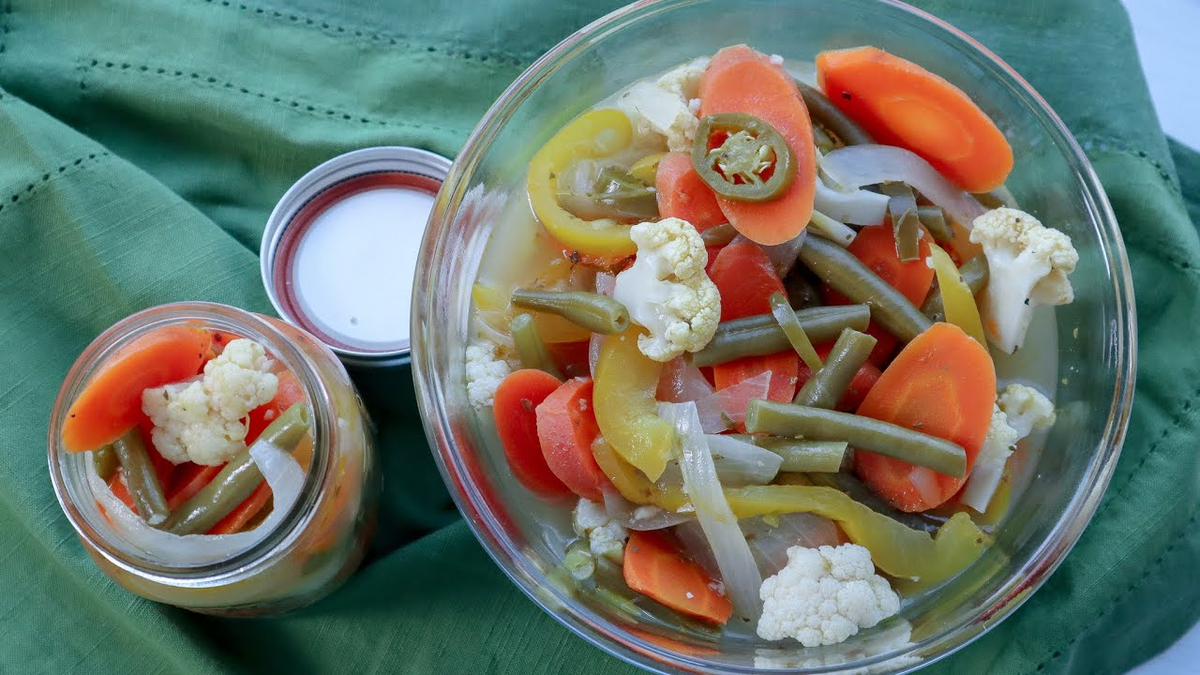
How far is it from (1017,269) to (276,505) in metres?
1.34

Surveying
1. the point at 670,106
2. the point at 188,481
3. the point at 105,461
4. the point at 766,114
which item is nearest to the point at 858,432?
the point at 766,114

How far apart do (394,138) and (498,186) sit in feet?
1.76

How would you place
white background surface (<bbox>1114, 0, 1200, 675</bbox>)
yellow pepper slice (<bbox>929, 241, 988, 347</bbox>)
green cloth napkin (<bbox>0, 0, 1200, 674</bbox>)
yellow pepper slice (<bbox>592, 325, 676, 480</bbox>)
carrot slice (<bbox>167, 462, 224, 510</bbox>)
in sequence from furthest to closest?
white background surface (<bbox>1114, 0, 1200, 675</bbox>)
green cloth napkin (<bbox>0, 0, 1200, 674</bbox>)
carrot slice (<bbox>167, 462, 224, 510</bbox>)
yellow pepper slice (<bbox>929, 241, 988, 347</bbox>)
yellow pepper slice (<bbox>592, 325, 676, 480</bbox>)

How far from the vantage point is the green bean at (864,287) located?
163cm

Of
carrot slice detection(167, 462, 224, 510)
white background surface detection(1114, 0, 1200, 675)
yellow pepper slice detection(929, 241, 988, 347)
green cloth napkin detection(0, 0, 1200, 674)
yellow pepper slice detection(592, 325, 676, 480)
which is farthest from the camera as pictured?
white background surface detection(1114, 0, 1200, 675)

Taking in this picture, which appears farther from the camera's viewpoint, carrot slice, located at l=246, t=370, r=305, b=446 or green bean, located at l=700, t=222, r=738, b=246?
carrot slice, located at l=246, t=370, r=305, b=446

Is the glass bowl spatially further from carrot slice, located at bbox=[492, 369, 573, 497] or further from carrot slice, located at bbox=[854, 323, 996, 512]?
carrot slice, located at bbox=[854, 323, 996, 512]

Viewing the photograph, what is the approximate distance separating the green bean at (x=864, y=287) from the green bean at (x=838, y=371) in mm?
82

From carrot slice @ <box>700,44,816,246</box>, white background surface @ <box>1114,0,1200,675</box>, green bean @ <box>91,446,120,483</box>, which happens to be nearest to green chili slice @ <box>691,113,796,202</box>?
carrot slice @ <box>700,44,816,246</box>

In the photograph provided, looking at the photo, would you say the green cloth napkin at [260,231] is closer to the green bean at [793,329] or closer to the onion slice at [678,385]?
the onion slice at [678,385]

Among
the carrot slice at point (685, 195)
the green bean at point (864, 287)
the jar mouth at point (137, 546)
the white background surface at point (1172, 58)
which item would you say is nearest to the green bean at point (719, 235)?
the carrot slice at point (685, 195)

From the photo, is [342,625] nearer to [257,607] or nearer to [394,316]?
[257,607]

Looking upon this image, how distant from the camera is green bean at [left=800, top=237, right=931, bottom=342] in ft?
5.35

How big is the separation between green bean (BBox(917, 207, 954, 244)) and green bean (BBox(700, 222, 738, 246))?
1.11 feet
